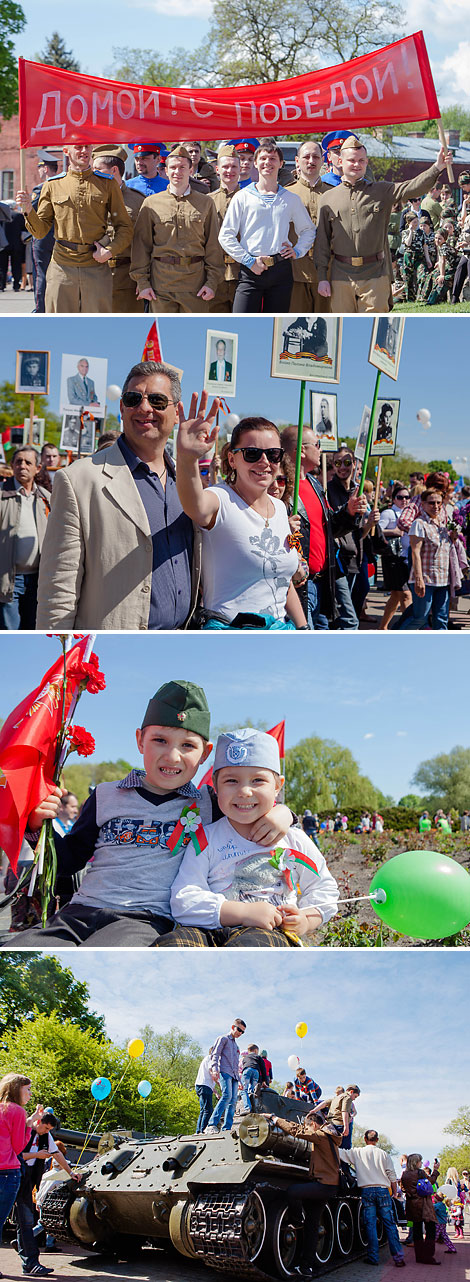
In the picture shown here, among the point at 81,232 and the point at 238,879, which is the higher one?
the point at 81,232

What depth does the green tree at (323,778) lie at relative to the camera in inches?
297

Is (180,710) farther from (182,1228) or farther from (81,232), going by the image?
(81,232)

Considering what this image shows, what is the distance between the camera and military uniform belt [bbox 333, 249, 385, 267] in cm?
860

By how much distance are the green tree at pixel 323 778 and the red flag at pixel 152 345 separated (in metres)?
2.56

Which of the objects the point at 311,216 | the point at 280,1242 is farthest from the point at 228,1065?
the point at 311,216

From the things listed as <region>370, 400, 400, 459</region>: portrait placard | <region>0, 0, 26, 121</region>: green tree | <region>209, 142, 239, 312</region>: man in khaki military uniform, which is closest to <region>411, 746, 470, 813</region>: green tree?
<region>370, 400, 400, 459</region>: portrait placard

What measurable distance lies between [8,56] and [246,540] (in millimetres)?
26253

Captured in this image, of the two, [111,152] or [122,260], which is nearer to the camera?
[122,260]

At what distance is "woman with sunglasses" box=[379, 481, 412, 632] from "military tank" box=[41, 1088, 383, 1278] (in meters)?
3.09

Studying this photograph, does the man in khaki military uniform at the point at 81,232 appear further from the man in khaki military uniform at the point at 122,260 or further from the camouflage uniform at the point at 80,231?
the man in khaki military uniform at the point at 122,260

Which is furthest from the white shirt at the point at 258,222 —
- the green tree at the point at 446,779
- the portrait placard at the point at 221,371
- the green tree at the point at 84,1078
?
the green tree at the point at 84,1078

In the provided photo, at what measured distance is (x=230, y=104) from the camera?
7496 millimetres

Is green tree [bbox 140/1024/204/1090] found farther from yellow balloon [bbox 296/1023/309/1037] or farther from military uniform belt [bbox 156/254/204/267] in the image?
military uniform belt [bbox 156/254/204/267]

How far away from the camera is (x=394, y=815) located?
11102mm
